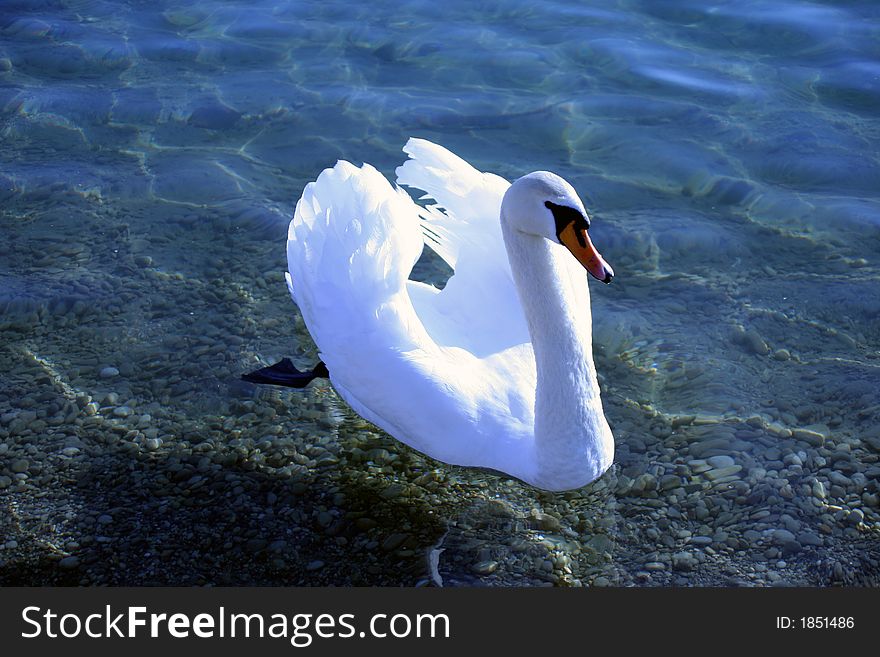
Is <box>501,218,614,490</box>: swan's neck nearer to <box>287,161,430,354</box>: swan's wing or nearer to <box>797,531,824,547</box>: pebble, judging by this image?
<box>287,161,430,354</box>: swan's wing

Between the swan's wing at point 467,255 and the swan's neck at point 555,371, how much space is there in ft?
1.45

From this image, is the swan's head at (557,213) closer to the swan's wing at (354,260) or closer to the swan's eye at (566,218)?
the swan's eye at (566,218)

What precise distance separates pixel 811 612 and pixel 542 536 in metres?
1.03

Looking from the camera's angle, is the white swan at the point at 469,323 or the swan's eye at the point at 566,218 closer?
the swan's eye at the point at 566,218

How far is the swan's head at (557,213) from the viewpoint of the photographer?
3543 mm

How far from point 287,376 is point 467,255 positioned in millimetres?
1001

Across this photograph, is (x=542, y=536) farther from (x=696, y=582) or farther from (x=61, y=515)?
(x=61, y=515)

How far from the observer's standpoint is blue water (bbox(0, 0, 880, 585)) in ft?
14.7

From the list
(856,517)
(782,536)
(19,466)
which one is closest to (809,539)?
(782,536)

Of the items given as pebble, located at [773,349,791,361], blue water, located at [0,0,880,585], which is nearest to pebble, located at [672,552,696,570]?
blue water, located at [0,0,880,585]

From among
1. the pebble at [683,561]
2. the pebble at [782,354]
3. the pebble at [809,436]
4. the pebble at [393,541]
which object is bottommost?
the pebble at [393,541]

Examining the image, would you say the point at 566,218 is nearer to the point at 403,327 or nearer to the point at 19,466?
the point at 403,327

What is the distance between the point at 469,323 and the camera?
447cm

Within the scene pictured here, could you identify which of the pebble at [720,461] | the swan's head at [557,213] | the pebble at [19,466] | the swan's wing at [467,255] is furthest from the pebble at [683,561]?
the pebble at [19,466]
